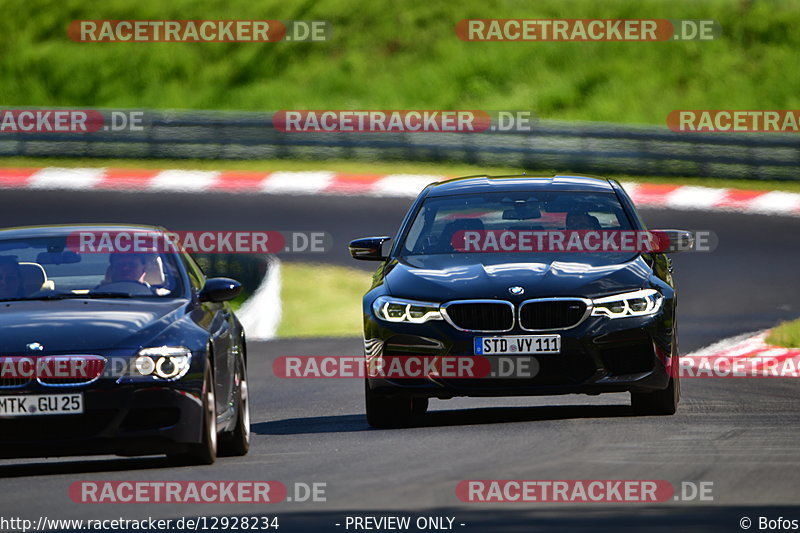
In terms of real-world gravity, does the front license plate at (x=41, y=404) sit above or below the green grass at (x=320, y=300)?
above

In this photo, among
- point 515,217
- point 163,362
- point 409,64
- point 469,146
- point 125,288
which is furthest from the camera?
point 409,64

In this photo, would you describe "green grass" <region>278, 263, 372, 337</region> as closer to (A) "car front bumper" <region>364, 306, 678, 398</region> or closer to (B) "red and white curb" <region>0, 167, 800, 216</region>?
(B) "red and white curb" <region>0, 167, 800, 216</region>

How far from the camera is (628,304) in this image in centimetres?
1120

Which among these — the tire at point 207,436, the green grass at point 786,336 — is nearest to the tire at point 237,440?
the tire at point 207,436

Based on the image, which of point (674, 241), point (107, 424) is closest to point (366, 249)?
point (674, 241)

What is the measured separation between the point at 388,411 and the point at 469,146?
18905mm

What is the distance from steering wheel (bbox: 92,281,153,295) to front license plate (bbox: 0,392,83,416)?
1.23m

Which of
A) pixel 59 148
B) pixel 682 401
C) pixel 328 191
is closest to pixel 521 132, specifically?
pixel 328 191

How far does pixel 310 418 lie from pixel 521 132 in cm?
1776

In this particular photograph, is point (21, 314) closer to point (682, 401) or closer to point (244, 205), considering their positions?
point (682, 401)

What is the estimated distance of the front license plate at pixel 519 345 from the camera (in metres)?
11.1

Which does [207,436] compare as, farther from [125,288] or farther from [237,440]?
[125,288]

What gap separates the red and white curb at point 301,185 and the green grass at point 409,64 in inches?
390

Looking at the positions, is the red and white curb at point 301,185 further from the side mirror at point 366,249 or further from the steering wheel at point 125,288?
the steering wheel at point 125,288
